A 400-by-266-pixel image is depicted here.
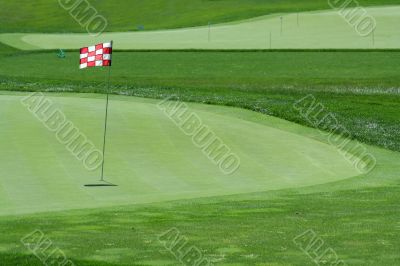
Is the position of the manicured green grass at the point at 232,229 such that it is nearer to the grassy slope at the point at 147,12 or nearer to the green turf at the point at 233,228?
the green turf at the point at 233,228

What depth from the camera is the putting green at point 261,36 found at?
A: 7456 centimetres

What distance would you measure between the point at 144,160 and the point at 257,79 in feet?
92.7

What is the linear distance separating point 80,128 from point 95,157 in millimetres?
4577

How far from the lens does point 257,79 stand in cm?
5475

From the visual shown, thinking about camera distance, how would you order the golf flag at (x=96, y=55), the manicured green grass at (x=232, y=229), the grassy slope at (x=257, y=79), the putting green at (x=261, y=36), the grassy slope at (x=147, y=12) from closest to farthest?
the manicured green grass at (x=232, y=229), the golf flag at (x=96, y=55), the grassy slope at (x=257, y=79), the putting green at (x=261, y=36), the grassy slope at (x=147, y=12)

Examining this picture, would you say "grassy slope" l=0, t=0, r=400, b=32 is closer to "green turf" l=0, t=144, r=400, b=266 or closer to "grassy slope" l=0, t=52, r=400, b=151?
"grassy slope" l=0, t=52, r=400, b=151

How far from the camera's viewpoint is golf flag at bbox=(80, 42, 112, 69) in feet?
85.2

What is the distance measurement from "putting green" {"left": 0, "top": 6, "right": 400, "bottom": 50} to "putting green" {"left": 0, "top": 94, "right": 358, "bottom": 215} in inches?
1473

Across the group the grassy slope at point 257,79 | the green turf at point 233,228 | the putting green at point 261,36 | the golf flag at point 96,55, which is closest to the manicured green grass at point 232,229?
the green turf at point 233,228

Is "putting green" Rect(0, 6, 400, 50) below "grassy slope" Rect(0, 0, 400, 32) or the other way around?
below

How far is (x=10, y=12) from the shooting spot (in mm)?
118875

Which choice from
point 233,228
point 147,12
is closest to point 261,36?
point 147,12

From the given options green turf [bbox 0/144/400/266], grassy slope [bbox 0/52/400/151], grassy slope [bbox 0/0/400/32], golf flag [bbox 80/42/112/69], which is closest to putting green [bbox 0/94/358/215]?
green turf [bbox 0/144/400/266]

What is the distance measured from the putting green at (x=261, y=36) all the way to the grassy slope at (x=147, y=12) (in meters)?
6.70
